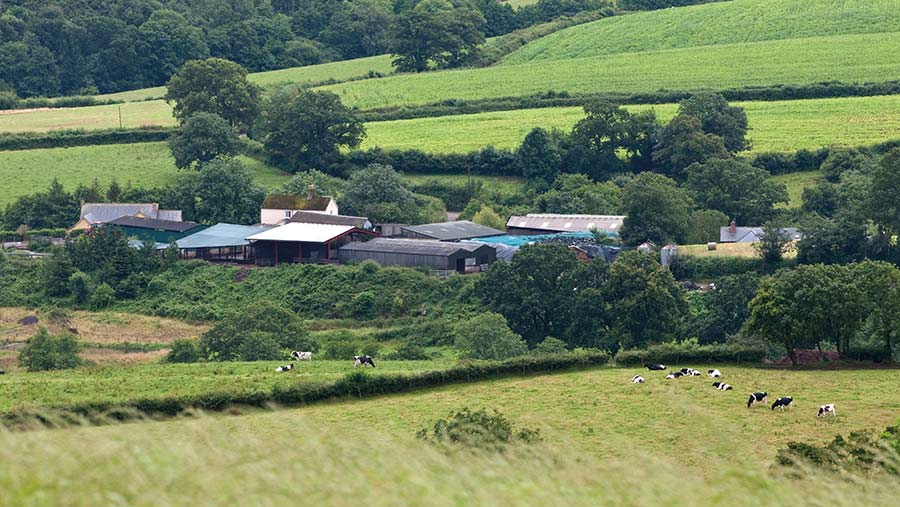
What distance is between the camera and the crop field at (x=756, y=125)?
75.6 m

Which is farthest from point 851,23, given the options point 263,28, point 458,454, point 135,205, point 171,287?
point 458,454

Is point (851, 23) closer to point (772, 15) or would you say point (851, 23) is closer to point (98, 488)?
point (772, 15)

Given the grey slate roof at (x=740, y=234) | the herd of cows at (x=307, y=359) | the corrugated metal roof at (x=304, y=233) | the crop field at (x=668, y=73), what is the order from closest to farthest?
the herd of cows at (x=307, y=359) < the corrugated metal roof at (x=304, y=233) < the grey slate roof at (x=740, y=234) < the crop field at (x=668, y=73)

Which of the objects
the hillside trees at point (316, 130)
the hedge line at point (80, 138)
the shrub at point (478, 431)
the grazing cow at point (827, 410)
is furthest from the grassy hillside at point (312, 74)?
the shrub at point (478, 431)

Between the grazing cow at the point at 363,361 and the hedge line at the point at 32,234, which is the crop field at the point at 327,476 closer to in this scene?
the grazing cow at the point at 363,361

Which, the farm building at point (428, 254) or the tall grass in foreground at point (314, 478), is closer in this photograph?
the tall grass in foreground at point (314, 478)

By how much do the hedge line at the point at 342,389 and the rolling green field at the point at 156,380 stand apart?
0.61 m

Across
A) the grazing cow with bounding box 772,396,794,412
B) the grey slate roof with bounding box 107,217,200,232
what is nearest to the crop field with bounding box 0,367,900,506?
the grazing cow with bounding box 772,396,794,412

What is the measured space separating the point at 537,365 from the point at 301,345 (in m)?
11.6

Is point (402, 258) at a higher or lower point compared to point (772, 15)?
lower

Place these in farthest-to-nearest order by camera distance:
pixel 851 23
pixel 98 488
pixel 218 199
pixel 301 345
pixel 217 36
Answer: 1. pixel 217 36
2. pixel 851 23
3. pixel 218 199
4. pixel 301 345
5. pixel 98 488

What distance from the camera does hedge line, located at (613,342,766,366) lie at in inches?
1483

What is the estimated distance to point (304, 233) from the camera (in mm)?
60719

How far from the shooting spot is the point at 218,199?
6962cm
